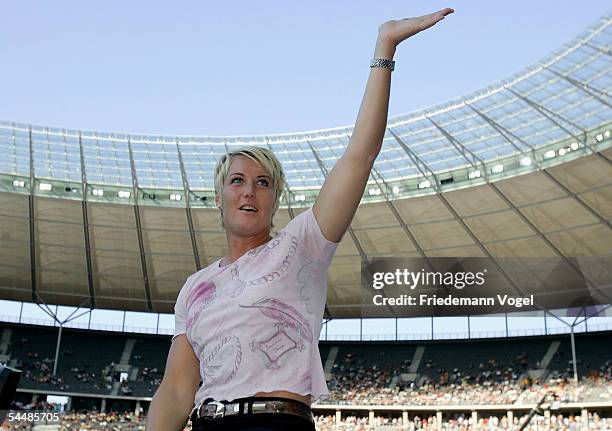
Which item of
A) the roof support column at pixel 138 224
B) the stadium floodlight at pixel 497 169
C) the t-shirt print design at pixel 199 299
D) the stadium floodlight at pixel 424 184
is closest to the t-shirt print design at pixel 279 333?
the t-shirt print design at pixel 199 299

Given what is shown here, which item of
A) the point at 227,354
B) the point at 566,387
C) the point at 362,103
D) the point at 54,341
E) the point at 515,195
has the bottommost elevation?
the point at 227,354

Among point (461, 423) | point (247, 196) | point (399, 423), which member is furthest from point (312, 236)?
point (399, 423)

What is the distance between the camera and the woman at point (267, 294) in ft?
8.30

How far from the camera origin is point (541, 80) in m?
31.2

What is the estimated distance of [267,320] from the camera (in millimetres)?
2559

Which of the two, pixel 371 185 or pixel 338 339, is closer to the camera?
pixel 371 185

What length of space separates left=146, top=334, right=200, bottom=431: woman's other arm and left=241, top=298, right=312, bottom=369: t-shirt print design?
19.4 inches

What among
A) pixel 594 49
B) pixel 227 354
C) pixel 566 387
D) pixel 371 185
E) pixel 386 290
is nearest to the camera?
pixel 227 354

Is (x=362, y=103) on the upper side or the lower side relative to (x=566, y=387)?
lower

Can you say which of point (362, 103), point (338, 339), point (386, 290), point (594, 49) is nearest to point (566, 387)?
point (386, 290)

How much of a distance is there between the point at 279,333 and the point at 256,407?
9.9 inches

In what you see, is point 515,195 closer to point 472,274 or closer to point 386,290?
point 472,274

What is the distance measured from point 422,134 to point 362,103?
32018 millimetres

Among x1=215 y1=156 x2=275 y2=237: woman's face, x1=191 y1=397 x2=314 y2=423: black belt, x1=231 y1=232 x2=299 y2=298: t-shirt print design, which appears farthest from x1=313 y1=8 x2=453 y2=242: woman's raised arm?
x1=191 y1=397 x2=314 y2=423: black belt
